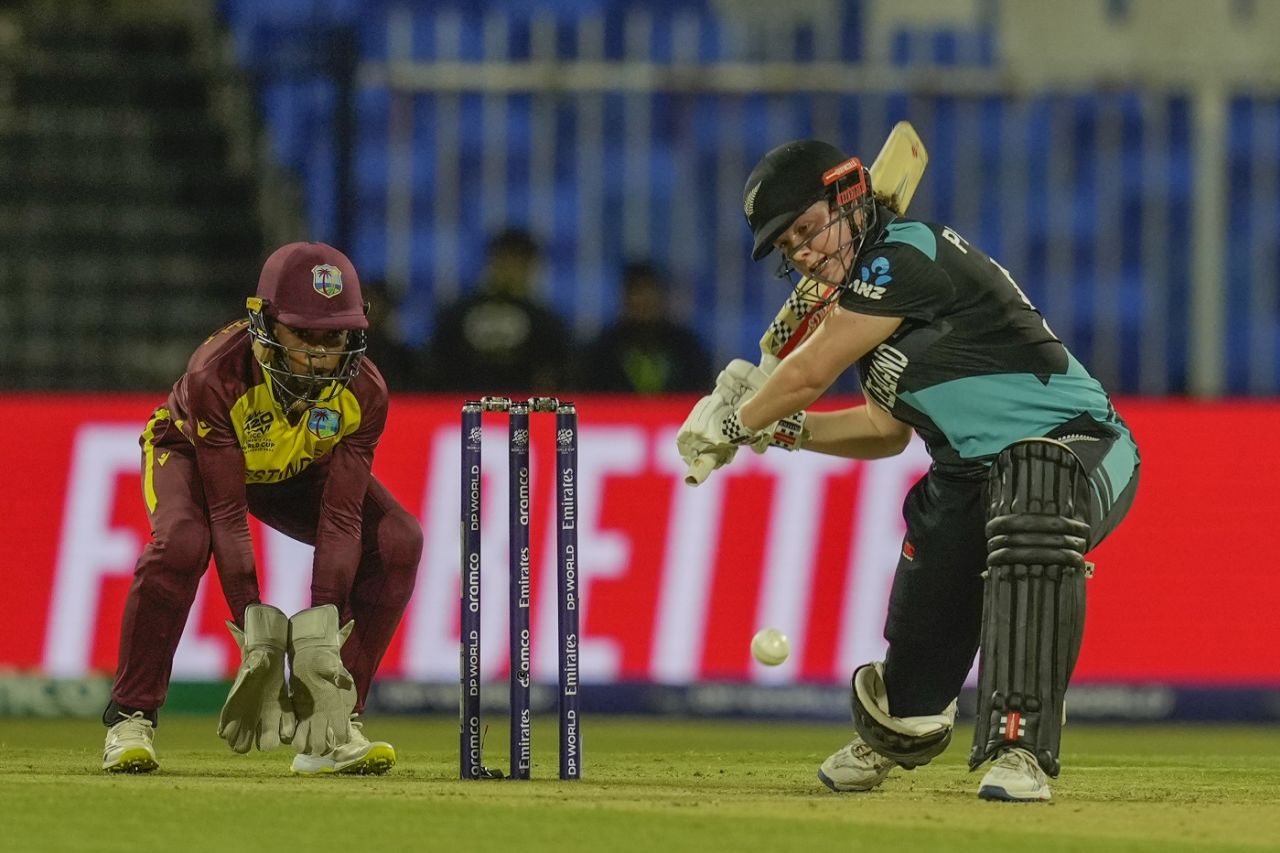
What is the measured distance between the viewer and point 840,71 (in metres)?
11.8

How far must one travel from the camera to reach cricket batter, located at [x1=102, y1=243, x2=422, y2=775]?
22.5 feet

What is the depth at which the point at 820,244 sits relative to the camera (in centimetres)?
660

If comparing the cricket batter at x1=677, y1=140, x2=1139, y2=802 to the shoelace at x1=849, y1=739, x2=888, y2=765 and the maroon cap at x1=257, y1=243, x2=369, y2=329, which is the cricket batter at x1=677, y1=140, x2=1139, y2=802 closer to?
the shoelace at x1=849, y1=739, x2=888, y2=765

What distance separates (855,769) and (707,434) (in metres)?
1.19

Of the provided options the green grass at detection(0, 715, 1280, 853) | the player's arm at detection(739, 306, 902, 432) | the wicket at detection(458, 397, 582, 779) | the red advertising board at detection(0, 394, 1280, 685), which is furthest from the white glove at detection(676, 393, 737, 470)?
the red advertising board at detection(0, 394, 1280, 685)

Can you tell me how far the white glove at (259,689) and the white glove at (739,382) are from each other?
1.50 meters

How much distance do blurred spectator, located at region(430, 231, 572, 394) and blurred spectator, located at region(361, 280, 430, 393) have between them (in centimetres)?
8

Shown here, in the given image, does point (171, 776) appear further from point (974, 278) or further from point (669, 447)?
point (669, 447)

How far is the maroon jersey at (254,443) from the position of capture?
6.96m

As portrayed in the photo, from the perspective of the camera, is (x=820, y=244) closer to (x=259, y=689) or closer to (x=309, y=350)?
(x=309, y=350)

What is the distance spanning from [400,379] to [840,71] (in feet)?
9.10

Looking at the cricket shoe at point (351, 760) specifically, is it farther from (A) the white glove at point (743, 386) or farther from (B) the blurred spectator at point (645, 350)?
(B) the blurred spectator at point (645, 350)

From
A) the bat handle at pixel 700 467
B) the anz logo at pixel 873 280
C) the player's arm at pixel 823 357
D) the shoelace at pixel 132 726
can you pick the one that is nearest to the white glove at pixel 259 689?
the shoelace at pixel 132 726

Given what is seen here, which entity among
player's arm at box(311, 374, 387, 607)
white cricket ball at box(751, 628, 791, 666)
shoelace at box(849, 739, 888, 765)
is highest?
player's arm at box(311, 374, 387, 607)
